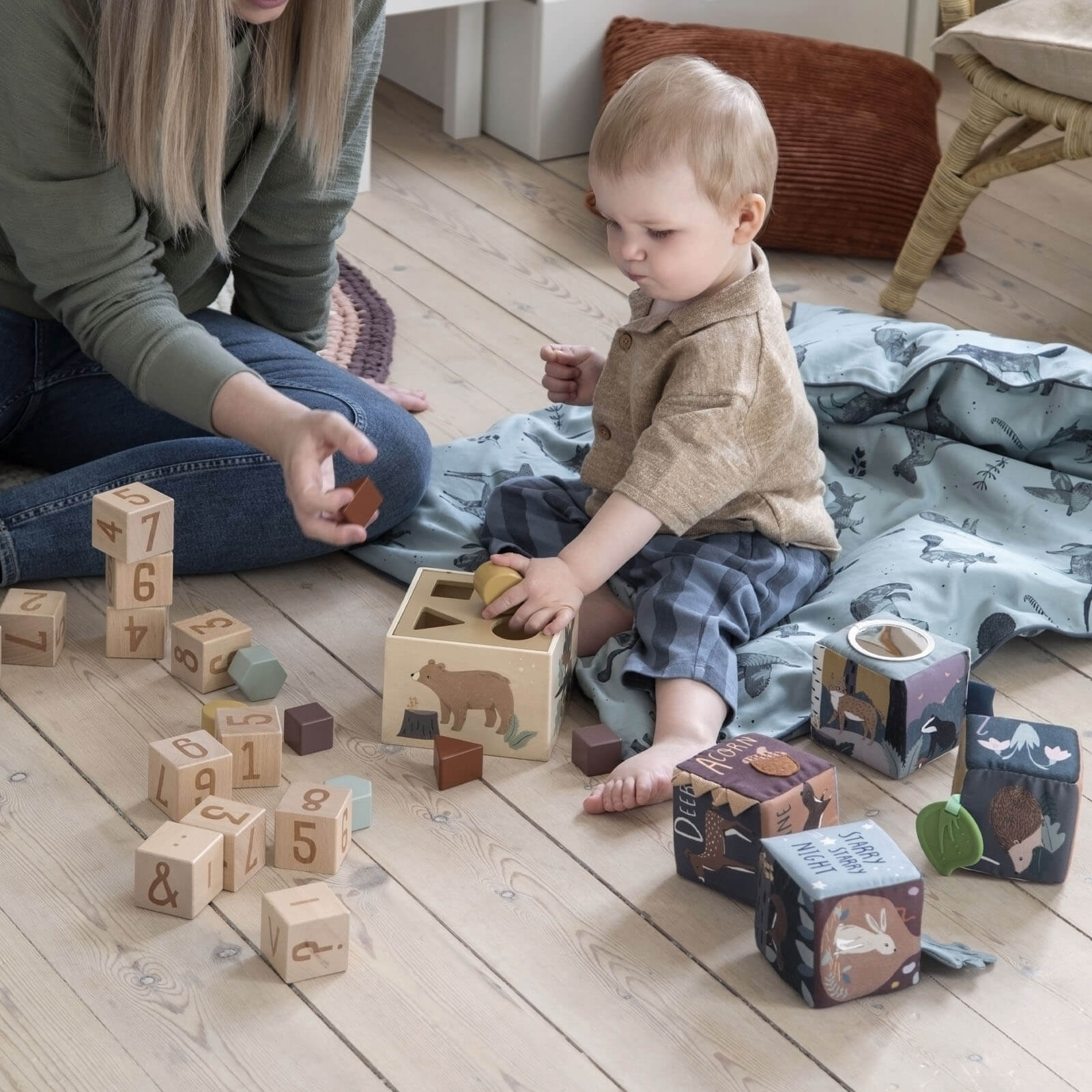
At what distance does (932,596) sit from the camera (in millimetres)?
1509

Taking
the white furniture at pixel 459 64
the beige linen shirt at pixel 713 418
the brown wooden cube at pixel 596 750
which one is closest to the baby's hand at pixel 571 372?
the beige linen shirt at pixel 713 418

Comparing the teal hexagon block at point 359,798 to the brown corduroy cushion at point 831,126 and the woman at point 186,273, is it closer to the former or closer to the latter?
the woman at point 186,273

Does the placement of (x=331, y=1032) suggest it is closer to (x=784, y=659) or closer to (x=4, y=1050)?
(x=4, y=1050)

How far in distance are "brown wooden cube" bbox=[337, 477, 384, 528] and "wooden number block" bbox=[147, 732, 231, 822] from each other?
0.71ft

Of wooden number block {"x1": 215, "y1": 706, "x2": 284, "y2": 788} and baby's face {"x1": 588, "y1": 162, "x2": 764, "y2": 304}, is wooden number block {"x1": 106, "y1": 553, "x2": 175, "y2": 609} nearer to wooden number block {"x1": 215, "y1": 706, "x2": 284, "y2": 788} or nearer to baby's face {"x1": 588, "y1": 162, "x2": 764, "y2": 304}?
wooden number block {"x1": 215, "y1": 706, "x2": 284, "y2": 788}

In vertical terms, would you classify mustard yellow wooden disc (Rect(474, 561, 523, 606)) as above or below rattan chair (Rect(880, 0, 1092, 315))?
below

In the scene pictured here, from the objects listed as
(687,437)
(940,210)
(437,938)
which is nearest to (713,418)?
(687,437)

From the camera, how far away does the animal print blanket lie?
4.95 ft

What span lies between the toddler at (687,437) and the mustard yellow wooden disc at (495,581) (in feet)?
0.04

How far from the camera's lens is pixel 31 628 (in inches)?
56.0

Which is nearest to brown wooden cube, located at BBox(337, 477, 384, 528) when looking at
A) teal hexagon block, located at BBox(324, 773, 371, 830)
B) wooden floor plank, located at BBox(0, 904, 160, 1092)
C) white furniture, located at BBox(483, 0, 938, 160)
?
teal hexagon block, located at BBox(324, 773, 371, 830)

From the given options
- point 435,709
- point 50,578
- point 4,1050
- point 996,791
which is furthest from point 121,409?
point 996,791

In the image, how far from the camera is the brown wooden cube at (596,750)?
4.40 ft

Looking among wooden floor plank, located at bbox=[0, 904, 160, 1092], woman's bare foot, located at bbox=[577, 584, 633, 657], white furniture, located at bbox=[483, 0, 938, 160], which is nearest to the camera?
wooden floor plank, located at bbox=[0, 904, 160, 1092]
